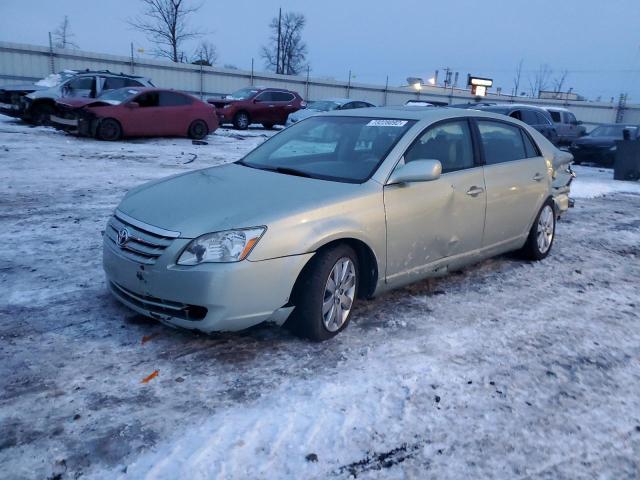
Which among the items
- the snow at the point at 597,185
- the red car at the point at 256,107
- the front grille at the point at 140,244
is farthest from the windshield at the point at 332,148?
the red car at the point at 256,107

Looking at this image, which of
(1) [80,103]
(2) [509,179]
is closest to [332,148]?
(2) [509,179]

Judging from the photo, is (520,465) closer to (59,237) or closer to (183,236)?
(183,236)

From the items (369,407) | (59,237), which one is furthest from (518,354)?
(59,237)

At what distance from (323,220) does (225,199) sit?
0.67 m

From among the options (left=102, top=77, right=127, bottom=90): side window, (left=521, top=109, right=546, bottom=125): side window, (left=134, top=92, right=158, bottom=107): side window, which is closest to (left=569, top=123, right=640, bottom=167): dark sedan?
(left=521, top=109, right=546, bottom=125): side window

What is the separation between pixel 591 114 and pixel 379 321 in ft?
124

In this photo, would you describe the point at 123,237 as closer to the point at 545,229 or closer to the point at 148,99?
the point at 545,229

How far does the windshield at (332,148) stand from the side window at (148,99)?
33.4 ft

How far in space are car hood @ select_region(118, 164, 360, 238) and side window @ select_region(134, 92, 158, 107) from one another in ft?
35.2

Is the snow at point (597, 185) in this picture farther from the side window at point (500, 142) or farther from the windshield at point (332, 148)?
the windshield at point (332, 148)

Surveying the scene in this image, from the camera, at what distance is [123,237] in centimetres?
347

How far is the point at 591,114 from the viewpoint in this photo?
3612 centimetres

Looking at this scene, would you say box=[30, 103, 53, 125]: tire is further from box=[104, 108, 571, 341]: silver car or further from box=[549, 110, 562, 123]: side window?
box=[549, 110, 562, 123]: side window

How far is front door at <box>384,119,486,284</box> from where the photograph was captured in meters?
3.92
